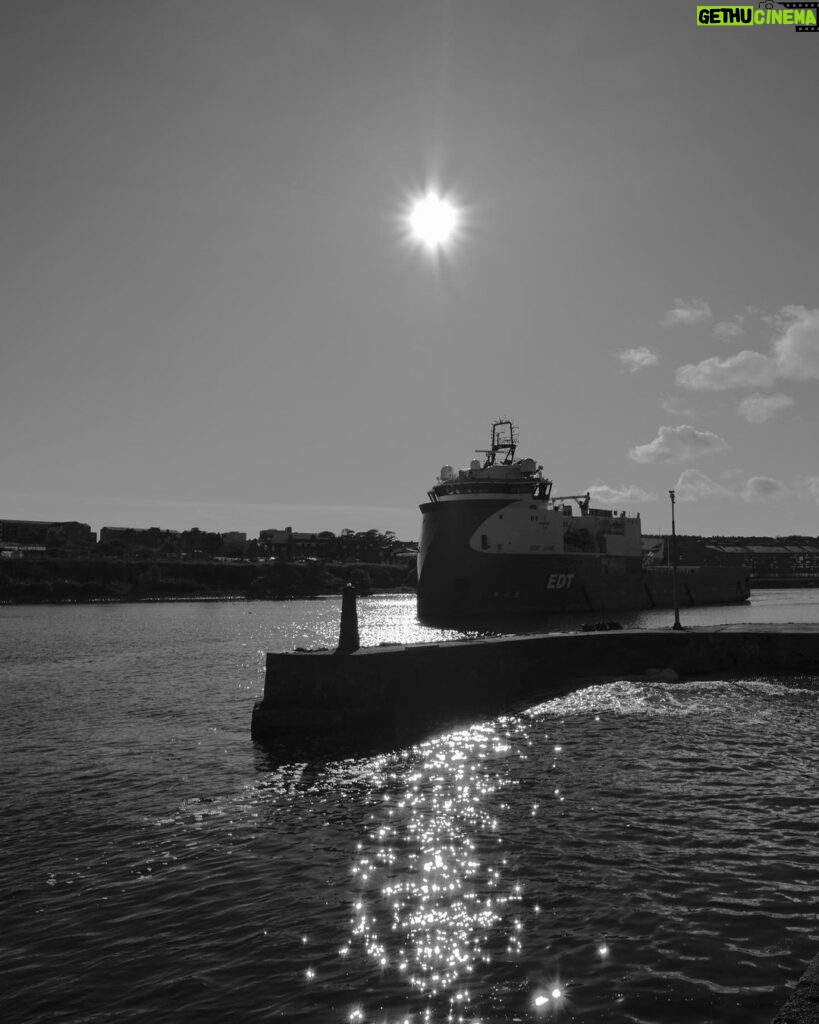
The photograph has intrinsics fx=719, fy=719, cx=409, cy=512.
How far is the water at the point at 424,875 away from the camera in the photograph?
20.5ft

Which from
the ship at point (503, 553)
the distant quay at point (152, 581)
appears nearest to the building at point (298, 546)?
the distant quay at point (152, 581)

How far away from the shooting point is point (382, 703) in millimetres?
17547

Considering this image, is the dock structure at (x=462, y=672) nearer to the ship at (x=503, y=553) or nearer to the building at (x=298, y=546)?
the ship at (x=503, y=553)

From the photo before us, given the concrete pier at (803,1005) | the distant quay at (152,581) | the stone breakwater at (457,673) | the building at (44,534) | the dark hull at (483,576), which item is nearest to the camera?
the concrete pier at (803,1005)

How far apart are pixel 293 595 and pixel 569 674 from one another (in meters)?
99.8

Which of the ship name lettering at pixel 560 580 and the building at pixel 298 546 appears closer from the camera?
the ship name lettering at pixel 560 580

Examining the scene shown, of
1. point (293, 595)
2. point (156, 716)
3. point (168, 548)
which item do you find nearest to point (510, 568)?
point (156, 716)

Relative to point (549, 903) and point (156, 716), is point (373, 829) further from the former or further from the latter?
point (156, 716)

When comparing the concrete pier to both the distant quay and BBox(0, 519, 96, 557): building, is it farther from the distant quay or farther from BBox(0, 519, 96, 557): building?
BBox(0, 519, 96, 557): building

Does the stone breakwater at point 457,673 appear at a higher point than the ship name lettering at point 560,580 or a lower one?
lower

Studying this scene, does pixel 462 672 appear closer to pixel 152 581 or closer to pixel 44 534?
pixel 152 581

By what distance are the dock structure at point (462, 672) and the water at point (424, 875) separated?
4.56 feet

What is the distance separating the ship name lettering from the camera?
5338 cm

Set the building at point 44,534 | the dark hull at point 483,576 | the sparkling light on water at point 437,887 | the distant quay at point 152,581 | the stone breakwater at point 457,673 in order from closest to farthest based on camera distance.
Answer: the sparkling light on water at point 437,887 < the stone breakwater at point 457,673 < the dark hull at point 483,576 < the distant quay at point 152,581 < the building at point 44,534
